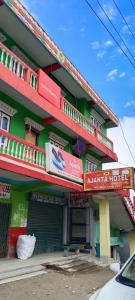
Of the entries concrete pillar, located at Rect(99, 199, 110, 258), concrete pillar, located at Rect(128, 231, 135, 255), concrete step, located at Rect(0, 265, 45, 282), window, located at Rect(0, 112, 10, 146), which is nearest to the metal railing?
window, located at Rect(0, 112, 10, 146)

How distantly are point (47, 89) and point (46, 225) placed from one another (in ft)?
20.4

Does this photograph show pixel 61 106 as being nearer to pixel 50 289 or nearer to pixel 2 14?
pixel 2 14

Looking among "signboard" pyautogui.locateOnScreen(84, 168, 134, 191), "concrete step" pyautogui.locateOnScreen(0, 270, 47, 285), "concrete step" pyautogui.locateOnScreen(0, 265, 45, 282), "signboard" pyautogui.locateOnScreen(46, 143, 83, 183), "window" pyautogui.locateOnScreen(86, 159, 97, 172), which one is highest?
"window" pyautogui.locateOnScreen(86, 159, 97, 172)

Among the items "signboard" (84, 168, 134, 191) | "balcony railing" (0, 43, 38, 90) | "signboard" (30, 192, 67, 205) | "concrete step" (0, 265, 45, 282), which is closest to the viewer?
"concrete step" (0, 265, 45, 282)

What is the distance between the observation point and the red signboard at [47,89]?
11781mm

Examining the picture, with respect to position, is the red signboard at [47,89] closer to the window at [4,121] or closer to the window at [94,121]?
the window at [4,121]

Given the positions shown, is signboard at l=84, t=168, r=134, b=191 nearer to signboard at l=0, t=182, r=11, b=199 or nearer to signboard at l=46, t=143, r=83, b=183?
signboard at l=46, t=143, r=83, b=183

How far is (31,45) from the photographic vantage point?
12.6 metres

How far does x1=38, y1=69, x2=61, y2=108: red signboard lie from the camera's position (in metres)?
11.8

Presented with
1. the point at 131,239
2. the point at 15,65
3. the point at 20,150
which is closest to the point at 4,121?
the point at 20,150

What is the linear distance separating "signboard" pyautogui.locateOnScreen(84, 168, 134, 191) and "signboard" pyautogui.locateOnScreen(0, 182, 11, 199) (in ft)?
11.6

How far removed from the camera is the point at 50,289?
23.3 feet

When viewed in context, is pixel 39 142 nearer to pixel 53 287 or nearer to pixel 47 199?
pixel 47 199

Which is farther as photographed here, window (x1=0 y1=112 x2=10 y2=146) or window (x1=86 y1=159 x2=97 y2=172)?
window (x1=86 y1=159 x2=97 y2=172)
